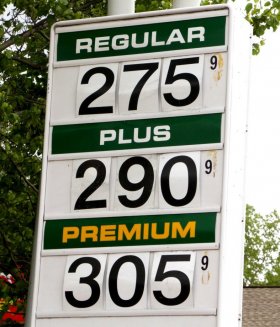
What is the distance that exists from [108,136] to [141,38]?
73 cm

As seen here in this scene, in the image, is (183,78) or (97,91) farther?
(97,91)

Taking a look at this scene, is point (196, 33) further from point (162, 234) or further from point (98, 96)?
point (162, 234)

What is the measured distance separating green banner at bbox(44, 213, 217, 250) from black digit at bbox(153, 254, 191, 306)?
0.10 m

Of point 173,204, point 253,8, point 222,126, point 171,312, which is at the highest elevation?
point 253,8

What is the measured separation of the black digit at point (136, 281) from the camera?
324 inches

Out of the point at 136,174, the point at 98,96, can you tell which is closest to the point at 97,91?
the point at 98,96

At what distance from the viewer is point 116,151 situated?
858cm

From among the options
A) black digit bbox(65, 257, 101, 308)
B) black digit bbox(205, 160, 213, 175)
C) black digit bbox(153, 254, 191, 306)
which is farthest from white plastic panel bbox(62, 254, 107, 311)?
black digit bbox(205, 160, 213, 175)

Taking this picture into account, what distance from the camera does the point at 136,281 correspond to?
824cm

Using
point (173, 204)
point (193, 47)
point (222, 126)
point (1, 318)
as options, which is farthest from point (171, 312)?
point (1, 318)

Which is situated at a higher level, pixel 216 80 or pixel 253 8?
pixel 253 8

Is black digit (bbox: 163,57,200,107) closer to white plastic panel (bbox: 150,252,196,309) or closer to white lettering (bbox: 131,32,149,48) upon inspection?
white lettering (bbox: 131,32,149,48)

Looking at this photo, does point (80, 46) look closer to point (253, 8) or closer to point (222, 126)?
point (222, 126)

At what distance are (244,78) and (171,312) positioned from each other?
5.55 ft
